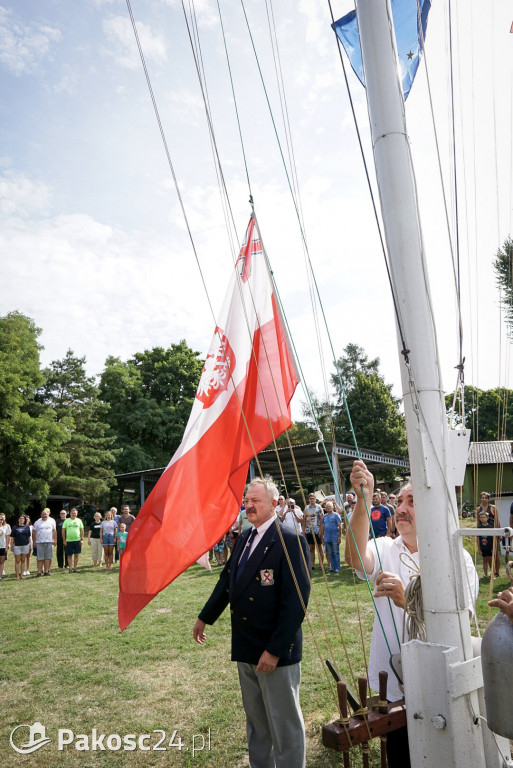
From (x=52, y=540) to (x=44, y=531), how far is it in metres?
0.59

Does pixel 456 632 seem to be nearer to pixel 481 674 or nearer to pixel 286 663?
pixel 481 674

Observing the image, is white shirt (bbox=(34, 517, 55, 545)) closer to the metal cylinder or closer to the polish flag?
the polish flag

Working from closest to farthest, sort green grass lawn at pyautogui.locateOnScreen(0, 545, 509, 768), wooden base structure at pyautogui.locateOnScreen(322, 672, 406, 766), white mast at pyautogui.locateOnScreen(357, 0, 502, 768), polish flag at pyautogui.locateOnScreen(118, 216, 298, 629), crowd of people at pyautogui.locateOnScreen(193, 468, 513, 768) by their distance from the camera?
white mast at pyautogui.locateOnScreen(357, 0, 502, 768), wooden base structure at pyautogui.locateOnScreen(322, 672, 406, 766), crowd of people at pyautogui.locateOnScreen(193, 468, 513, 768), polish flag at pyautogui.locateOnScreen(118, 216, 298, 629), green grass lawn at pyautogui.locateOnScreen(0, 545, 509, 768)

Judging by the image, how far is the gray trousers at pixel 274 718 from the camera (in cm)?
321

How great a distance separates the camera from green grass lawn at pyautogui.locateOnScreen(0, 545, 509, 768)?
4.22m

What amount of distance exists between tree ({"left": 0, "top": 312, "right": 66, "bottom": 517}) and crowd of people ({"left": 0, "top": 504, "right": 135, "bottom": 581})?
12887mm

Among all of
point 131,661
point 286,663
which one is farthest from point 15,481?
point 286,663

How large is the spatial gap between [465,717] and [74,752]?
3.82 meters

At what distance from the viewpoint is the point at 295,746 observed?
322 centimetres

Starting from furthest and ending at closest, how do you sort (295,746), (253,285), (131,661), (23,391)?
(23,391), (131,661), (253,285), (295,746)

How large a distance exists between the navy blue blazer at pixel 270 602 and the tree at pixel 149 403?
3726cm

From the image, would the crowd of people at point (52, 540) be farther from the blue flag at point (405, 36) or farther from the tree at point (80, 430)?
the tree at point (80, 430)

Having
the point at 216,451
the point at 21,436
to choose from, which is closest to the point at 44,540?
the point at 216,451

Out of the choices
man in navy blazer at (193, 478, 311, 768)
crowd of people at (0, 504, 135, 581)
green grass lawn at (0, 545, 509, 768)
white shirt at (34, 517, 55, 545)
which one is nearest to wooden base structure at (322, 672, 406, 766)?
green grass lawn at (0, 545, 509, 768)
